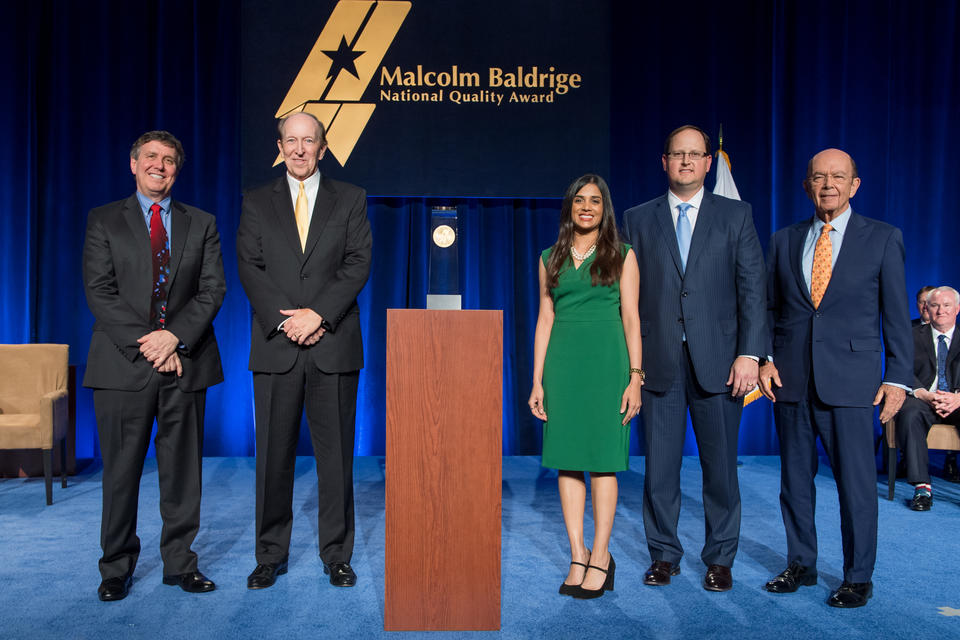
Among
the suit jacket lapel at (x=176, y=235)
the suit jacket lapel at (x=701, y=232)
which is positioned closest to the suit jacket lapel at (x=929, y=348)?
the suit jacket lapel at (x=701, y=232)

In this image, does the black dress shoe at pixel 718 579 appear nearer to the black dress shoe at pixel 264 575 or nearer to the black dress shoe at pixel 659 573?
the black dress shoe at pixel 659 573

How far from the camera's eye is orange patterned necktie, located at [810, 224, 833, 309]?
282cm

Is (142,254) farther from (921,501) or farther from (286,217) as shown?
(921,501)

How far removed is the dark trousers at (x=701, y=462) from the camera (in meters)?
2.93

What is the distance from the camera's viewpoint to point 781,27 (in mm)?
6156

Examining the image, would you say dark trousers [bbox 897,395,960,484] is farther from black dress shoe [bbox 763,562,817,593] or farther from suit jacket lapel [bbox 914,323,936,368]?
black dress shoe [bbox 763,562,817,593]

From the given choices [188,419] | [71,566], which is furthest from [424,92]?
[71,566]

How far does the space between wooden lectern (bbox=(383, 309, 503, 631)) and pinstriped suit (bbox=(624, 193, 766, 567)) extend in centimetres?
84

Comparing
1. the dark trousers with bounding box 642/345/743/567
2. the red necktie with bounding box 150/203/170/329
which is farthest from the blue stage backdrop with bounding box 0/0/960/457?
the dark trousers with bounding box 642/345/743/567

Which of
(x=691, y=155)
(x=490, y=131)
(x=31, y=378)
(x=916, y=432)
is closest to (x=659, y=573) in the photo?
(x=691, y=155)

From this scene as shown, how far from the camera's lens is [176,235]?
9.43 feet

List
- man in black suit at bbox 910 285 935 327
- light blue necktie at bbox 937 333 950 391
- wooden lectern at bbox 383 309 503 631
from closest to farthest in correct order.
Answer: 1. wooden lectern at bbox 383 309 503 631
2. light blue necktie at bbox 937 333 950 391
3. man in black suit at bbox 910 285 935 327

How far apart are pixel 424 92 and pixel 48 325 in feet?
11.3

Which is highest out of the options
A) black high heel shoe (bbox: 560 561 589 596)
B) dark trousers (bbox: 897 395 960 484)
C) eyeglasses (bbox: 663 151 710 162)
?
eyeglasses (bbox: 663 151 710 162)
